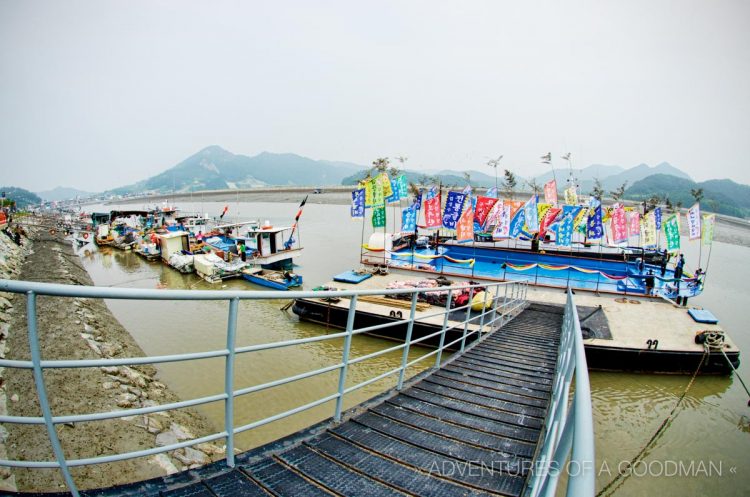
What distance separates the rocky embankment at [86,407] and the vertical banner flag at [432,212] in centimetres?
1442

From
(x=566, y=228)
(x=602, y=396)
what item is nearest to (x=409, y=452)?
(x=602, y=396)

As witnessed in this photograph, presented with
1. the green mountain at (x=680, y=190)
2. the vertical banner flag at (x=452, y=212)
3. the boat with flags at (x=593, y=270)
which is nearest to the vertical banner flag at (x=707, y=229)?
the boat with flags at (x=593, y=270)

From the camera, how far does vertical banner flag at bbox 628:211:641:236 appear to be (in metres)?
20.0

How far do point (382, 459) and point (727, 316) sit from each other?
2361 cm

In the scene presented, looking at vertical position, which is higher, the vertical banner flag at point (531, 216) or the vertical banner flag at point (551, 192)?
the vertical banner flag at point (551, 192)

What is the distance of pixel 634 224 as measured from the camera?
66.2 feet

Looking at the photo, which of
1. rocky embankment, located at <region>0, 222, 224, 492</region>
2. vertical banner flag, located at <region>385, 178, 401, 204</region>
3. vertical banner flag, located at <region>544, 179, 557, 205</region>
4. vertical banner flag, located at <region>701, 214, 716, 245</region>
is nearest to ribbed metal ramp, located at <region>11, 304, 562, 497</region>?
rocky embankment, located at <region>0, 222, 224, 492</region>

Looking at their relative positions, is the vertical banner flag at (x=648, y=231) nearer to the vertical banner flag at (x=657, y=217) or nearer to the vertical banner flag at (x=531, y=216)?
the vertical banner flag at (x=657, y=217)

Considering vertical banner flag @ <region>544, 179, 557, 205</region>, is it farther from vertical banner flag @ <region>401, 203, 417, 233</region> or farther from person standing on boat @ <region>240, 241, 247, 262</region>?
person standing on boat @ <region>240, 241, 247, 262</region>

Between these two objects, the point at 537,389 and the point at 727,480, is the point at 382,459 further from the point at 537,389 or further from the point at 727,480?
the point at 727,480

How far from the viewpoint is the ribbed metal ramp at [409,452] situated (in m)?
2.39

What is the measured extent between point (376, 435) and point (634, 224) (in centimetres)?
2314

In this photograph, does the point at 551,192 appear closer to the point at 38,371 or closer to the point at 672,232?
the point at 672,232

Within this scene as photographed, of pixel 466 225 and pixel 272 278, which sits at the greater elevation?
pixel 466 225
